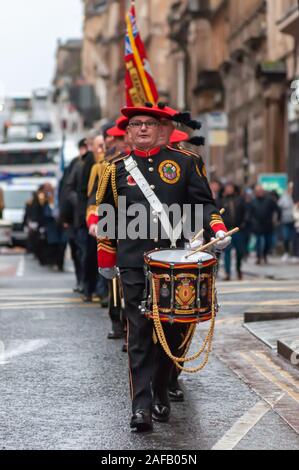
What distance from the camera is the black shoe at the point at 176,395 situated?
8797 millimetres

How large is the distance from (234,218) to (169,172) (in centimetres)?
1589

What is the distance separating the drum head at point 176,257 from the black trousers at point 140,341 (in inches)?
10.5

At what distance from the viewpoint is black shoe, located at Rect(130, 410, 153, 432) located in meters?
7.64

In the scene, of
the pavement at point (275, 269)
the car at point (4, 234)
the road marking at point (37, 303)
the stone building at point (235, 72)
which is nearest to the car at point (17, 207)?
the stone building at point (235, 72)

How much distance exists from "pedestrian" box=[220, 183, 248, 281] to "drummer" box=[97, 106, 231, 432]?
1281cm

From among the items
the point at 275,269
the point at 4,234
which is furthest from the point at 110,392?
the point at 4,234

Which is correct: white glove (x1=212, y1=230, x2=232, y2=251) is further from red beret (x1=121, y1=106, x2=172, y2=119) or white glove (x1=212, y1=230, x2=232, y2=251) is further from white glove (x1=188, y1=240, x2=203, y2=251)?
red beret (x1=121, y1=106, x2=172, y2=119)

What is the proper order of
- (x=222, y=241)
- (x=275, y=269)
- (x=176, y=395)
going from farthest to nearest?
(x=275, y=269)
(x=176, y=395)
(x=222, y=241)

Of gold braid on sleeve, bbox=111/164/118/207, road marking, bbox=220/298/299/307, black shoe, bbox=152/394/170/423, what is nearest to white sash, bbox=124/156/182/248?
gold braid on sleeve, bbox=111/164/118/207

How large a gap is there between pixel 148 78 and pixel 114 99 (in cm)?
8221

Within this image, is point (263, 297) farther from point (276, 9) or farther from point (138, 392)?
point (276, 9)

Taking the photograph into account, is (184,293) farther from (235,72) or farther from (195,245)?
(235,72)

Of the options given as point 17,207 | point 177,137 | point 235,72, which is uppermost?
point 235,72

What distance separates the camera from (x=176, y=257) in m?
7.70
